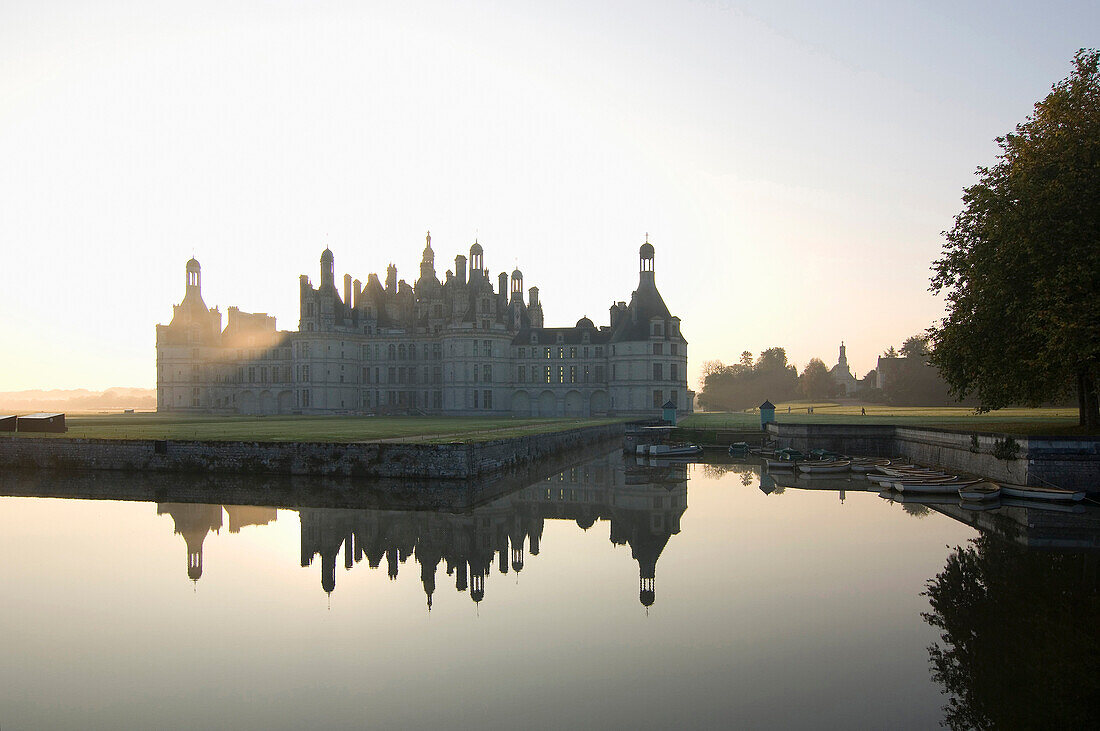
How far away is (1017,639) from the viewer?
11008 millimetres

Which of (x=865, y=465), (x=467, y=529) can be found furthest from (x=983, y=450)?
(x=467, y=529)

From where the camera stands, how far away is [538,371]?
2960 inches

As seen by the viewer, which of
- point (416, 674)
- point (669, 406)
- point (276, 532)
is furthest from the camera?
point (669, 406)

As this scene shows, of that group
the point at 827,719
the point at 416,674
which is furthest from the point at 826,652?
the point at 416,674

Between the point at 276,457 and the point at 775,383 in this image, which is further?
the point at 775,383

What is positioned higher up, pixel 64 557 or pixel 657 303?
pixel 657 303

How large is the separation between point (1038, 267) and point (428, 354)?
60.9 meters

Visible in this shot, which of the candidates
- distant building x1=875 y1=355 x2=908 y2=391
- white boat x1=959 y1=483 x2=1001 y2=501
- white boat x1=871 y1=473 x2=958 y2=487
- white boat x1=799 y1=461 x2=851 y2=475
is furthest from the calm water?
distant building x1=875 y1=355 x2=908 y2=391

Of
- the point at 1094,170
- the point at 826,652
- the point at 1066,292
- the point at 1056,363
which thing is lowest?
the point at 826,652

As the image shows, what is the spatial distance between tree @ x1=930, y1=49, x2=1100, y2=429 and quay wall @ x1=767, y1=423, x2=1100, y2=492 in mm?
2113

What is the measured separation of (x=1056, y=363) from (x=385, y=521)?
817 inches

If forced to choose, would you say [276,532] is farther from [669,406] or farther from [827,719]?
[669,406]

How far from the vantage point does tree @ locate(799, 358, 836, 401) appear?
111m

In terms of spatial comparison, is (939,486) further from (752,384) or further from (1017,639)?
(752,384)
